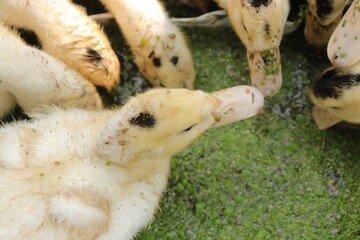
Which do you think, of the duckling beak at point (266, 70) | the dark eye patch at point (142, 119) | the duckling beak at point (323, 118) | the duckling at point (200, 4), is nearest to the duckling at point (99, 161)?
the dark eye patch at point (142, 119)

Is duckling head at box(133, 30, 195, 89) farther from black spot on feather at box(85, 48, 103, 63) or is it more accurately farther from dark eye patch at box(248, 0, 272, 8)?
dark eye patch at box(248, 0, 272, 8)

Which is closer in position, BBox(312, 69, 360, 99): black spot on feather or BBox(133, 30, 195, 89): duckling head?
BBox(312, 69, 360, 99): black spot on feather

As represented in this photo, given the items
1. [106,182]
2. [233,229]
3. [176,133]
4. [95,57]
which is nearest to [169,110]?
[176,133]

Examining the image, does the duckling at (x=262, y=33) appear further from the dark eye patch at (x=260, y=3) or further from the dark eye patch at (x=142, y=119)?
the dark eye patch at (x=142, y=119)

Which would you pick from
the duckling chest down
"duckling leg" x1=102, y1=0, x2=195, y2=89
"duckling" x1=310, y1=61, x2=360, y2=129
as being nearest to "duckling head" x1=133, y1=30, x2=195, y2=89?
"duckling leg" x1=102, y1=0, x2=195, y2=89

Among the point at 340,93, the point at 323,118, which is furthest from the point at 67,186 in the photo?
the point at 323,118

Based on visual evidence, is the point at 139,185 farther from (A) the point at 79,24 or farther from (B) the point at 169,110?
(A) the point at 79,24

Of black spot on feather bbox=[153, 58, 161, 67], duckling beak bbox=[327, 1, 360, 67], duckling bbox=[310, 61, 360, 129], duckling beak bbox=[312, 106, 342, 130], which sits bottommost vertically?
duckling beak bbox=[312, 106, 342, 130]
